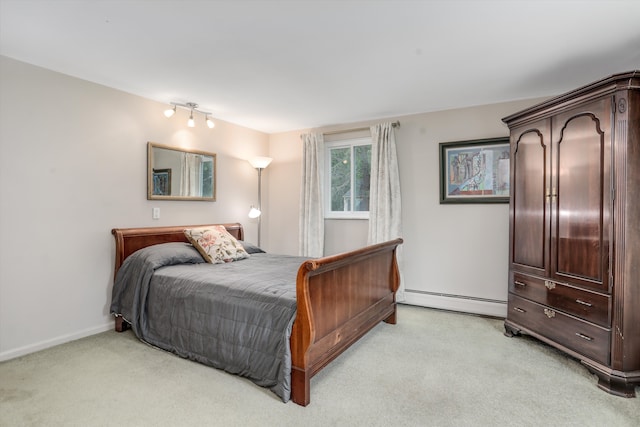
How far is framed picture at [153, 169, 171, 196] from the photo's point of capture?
351 cm

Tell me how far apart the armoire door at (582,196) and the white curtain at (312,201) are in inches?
105

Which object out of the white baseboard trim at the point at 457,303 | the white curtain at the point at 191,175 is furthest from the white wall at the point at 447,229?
the white curtain at the point at 191,175

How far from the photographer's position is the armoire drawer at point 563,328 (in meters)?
2.22

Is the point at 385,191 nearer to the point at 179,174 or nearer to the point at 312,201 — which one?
the point at 312,201

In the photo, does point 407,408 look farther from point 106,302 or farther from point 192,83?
point 192,83

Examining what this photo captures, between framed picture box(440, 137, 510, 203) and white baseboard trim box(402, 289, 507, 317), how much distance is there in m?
Result: 1.10

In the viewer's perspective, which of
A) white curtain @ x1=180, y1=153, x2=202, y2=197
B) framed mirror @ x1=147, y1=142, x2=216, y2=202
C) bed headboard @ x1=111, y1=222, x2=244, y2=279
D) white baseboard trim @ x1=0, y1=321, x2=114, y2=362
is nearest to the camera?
white baseboard trim @ x1=0, y1=321, x2=114, y2=362

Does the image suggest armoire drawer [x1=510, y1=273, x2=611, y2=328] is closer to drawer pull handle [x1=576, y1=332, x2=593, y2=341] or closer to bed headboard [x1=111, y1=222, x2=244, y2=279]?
drawer pull handle [x1=576, y1=332, x2=593, y2=341]

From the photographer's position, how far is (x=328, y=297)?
89.7 inches

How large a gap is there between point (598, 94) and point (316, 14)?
1951mm

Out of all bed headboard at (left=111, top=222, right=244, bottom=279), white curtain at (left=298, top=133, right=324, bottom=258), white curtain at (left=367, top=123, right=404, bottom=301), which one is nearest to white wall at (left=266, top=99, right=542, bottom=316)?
white curtain at (left=367, top=123, right=404, bottom=301)

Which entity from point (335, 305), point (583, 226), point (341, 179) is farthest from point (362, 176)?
point (583, 226)

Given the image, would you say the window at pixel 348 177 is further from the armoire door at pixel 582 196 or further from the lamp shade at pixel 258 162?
the armoire door at pixel 582 196

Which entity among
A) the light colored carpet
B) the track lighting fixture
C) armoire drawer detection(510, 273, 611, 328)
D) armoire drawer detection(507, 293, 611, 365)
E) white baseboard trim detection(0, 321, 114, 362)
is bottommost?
the light colored carpet
